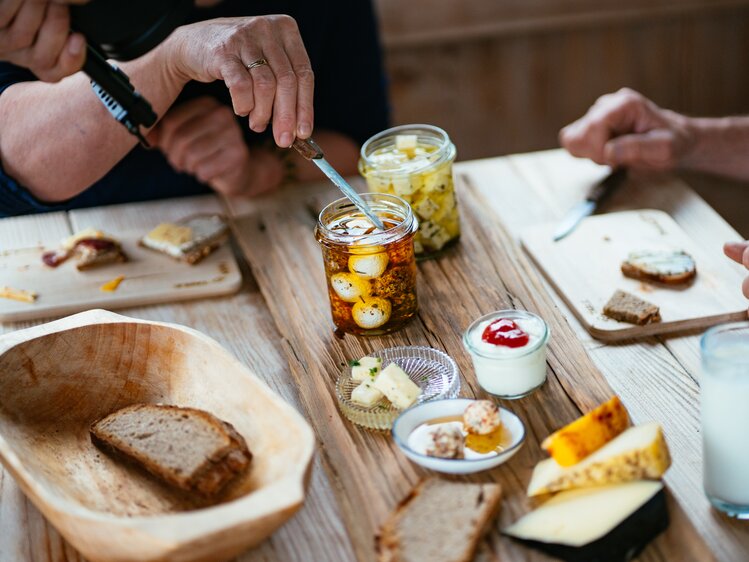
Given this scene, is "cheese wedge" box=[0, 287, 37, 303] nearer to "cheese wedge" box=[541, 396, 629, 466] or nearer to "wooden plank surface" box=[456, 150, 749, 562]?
"wooden plank surface" box=[456, 150, 749, 562]

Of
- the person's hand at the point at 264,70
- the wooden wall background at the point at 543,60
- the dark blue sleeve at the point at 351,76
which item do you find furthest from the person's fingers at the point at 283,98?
the wooden wall background at the point at 543,60

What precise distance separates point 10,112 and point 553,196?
1139 mm

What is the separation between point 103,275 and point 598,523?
43.2 inches

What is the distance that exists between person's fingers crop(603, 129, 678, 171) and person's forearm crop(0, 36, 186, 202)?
0.94m

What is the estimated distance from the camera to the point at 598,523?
0.98 m

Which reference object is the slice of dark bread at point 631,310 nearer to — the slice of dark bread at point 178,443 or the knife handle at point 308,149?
the knife handle at point 308,149

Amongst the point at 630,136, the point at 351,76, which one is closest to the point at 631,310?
the point at 630,136

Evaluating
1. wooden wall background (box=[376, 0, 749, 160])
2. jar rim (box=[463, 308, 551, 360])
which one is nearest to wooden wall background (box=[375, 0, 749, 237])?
wooden wall background (box=[376, 0, 749, 160])

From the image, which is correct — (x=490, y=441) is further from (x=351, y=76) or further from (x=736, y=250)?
(x=351, y=76)

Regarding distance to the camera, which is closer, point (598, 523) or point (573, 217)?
point (598, 523)

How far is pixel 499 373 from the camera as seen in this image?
1243mm

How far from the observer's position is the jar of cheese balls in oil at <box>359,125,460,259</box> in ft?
5.25

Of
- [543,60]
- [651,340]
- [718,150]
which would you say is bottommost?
[543,60]

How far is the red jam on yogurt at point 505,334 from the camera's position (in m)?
1.25
